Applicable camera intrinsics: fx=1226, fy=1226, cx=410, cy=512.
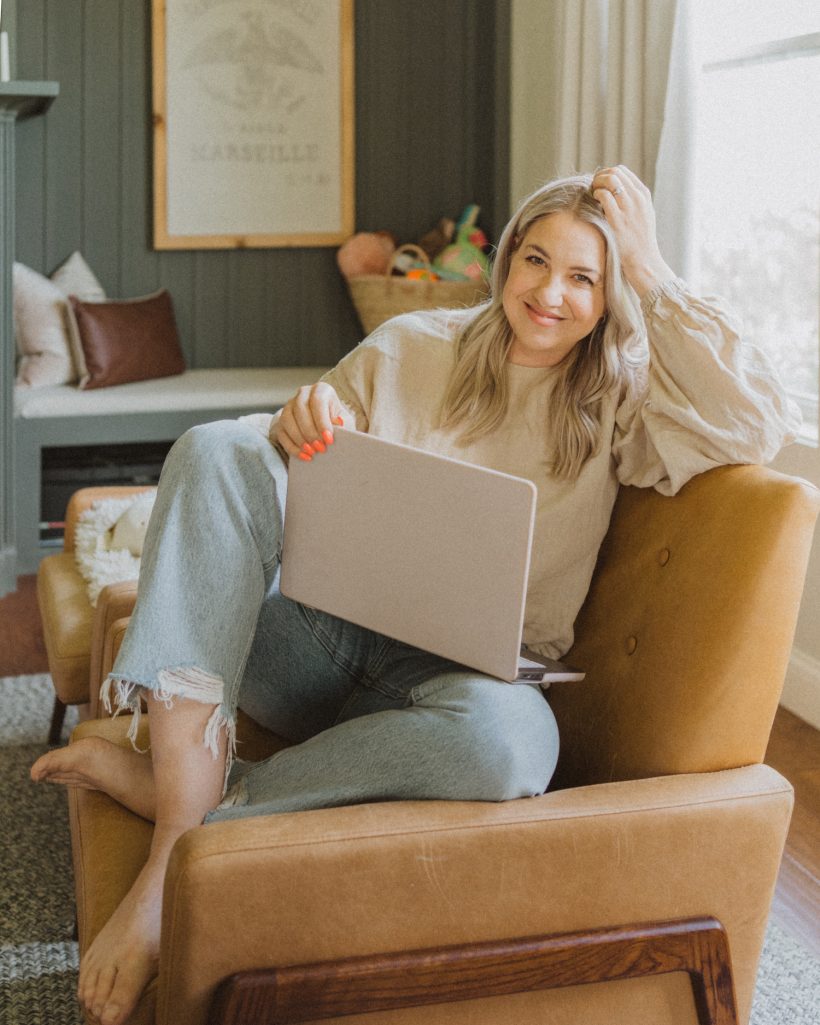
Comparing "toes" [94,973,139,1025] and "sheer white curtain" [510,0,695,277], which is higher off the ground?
"sheer white curtain" [510,0,695,277]

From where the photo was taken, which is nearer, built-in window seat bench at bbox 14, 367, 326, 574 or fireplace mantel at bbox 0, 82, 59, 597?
fireplace mantel at bbox 0, 82, 59, 597

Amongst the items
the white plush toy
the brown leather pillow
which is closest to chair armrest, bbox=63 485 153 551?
the white plush toy

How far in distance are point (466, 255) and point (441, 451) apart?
101 inches

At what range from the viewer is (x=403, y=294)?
4.02 meters

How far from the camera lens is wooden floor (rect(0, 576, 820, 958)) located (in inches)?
78.9

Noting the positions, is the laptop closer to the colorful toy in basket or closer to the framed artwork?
the colorful toy in basket

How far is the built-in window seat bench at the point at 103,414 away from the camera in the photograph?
3.68 metres

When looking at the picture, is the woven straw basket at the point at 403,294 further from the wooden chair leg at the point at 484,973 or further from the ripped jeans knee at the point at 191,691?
the wooden chair leg at the point at 484,973

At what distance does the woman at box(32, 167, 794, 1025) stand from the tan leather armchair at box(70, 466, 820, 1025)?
0.06 m

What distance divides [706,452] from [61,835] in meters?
1.34

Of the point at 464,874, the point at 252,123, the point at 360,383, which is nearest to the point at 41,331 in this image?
the point at 252,123

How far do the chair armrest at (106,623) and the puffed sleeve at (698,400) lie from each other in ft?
2.64

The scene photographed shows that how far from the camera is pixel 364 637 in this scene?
5.33 feet

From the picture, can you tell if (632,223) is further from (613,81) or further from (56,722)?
(613,81)
